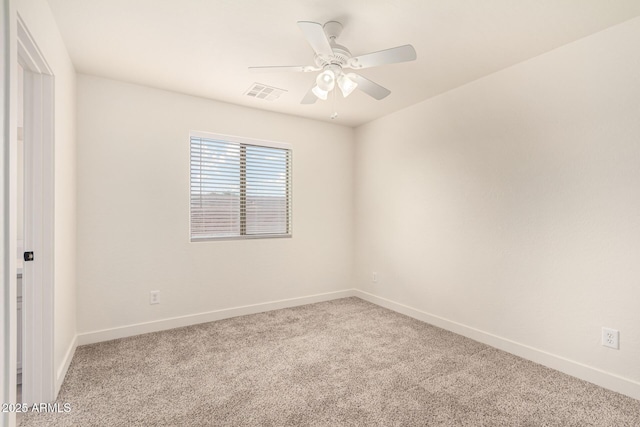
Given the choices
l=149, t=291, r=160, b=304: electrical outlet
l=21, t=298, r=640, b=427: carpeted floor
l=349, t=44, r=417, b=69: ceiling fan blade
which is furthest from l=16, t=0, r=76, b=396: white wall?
l=349, t=44, r=417, b=69: ceiling fan blade

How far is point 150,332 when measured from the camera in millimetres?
3068

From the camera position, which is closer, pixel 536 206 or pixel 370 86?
pixel 370 86

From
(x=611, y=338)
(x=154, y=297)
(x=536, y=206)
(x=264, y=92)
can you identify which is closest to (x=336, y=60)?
(x=264, y=92)

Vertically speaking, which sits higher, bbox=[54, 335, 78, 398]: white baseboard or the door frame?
the door frame

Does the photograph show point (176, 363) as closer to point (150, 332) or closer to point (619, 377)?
point (150, 332)

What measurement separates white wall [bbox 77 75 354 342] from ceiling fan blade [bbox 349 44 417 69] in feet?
6.62

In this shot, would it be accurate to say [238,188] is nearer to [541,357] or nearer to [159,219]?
[159,219]

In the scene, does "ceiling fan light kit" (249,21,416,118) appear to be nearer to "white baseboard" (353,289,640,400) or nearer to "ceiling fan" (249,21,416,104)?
"ceiling fan" (249,21,416,104)

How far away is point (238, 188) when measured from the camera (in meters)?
3.66

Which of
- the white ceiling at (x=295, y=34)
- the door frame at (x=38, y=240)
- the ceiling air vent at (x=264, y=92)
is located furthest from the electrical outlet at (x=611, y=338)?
the door frame at (x=38, y=240)

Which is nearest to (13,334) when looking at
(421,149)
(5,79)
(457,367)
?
(5,79)

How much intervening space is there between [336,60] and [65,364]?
2858 millimetres

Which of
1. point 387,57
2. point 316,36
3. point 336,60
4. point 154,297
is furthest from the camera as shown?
point 154,297

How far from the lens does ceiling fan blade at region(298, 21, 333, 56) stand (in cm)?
158
